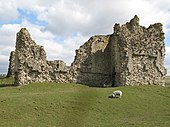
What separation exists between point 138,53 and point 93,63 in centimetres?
578

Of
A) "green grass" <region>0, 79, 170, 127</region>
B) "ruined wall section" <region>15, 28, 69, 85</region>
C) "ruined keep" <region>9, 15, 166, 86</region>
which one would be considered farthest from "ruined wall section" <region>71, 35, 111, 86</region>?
"green grass" <region>0, 79, 170, 127</region>

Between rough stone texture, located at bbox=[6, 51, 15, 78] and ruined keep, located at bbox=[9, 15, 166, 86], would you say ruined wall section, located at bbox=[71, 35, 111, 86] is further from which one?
rough stone texture, located at bbox=[6, 51, 15, 78]

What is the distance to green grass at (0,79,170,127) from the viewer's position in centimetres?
2130

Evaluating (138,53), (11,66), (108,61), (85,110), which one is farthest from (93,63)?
(85,110)

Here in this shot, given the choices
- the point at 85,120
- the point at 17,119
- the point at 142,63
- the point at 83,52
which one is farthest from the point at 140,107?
the point at 83,52

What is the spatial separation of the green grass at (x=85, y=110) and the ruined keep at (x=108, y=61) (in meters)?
6.20

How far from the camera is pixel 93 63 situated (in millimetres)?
41250

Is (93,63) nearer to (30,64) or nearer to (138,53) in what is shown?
(138,53)

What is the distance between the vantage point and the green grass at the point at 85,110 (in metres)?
21.3

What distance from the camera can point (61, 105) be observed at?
24.8m

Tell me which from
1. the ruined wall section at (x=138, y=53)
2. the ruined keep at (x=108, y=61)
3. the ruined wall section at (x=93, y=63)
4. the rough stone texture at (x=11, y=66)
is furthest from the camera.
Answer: the rough stone texture at (x=11, y=66)

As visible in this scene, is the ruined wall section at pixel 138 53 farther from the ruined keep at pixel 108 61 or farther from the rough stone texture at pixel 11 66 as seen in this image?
the rough stone texture at pixel 11 66

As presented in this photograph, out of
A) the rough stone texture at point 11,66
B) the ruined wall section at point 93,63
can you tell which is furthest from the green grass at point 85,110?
the rough stone texture at point 11,66

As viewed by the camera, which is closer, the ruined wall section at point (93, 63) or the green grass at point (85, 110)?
the green grass at point (85, 110)
